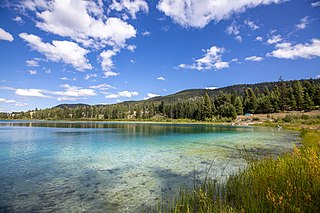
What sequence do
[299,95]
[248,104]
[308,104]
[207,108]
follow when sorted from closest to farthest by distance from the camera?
[308,104] < [299,95] < [248,104] < [207,108]

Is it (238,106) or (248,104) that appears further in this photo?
(248,104)

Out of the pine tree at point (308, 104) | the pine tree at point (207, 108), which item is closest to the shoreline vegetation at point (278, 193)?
the pine tree at point (308, 104)

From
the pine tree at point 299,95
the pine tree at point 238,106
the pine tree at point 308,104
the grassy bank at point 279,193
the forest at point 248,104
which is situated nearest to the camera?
the grassy bank at point 279,193

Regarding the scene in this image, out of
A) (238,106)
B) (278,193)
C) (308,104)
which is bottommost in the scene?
(278,193)

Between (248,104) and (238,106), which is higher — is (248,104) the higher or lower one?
the higher one

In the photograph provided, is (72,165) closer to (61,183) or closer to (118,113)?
(61,183)

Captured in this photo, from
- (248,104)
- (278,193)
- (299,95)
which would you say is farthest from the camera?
(248,104)

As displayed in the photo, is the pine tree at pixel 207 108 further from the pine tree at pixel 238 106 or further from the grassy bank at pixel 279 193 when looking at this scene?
the grassy bank at pixel 279 193

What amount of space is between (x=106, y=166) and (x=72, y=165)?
2360mm

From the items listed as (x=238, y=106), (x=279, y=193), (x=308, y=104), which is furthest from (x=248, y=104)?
(x=279, y=193)

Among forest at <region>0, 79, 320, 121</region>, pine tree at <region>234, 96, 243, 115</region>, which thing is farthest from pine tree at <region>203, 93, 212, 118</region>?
pine tree at <region>234, 96, 243, 115</region>

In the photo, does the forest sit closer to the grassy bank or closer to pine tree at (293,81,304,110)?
pine tree at (293,81,304,110)

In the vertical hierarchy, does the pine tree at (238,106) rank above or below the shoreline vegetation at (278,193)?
above

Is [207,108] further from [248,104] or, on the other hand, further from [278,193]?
[278,193]
